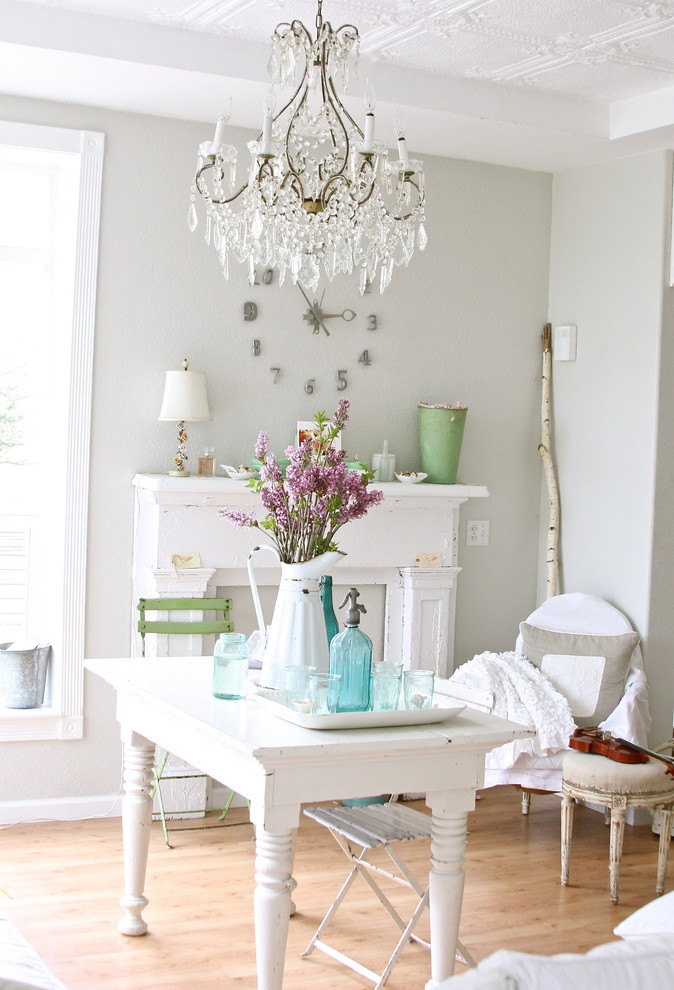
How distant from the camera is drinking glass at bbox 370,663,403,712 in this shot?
294 cm

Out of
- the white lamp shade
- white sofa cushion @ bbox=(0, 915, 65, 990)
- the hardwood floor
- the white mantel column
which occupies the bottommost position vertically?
the hardwood floor

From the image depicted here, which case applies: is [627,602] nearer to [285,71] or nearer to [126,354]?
[126,354]

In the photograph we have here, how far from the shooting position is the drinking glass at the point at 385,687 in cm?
294

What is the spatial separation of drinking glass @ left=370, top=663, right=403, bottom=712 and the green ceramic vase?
2.40 meters

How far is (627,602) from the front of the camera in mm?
5164

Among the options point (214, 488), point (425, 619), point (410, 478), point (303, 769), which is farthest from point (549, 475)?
point (303, 769)

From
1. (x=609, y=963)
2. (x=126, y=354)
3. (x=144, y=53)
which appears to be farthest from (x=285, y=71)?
(x=609, y=963)

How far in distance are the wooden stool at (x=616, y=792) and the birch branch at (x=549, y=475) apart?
53.2 inches

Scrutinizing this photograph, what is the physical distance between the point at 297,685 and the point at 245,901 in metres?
1.39

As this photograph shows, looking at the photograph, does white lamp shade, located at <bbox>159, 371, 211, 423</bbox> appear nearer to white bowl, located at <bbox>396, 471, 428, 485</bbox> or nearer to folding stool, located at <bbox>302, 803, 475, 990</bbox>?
white bowl, located at <bbox>396, 471, 428, 485</bbox>

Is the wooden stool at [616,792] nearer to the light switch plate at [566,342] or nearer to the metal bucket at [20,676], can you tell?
the light switch plate at [566,342]

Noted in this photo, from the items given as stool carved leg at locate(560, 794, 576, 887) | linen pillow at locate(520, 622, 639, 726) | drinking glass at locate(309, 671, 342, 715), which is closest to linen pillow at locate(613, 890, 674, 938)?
drinking glass at locate(309, 671, 342, 715)

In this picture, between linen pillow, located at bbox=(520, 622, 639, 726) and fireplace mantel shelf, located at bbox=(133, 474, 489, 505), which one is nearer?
fireplace mantel shelf, located at bbox=(133, 474, 489, 505)

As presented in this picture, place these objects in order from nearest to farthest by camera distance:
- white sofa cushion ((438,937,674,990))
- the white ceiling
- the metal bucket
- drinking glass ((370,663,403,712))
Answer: white sofa cushion ((438,937,674,990)) → drinking glass ((370,663,403,712)) → the white ceiling → the metal bucket
